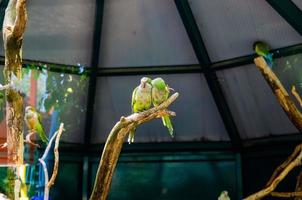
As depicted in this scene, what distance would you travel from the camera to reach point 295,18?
17.9 feet

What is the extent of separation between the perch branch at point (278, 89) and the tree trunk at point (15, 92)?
241 centimetres

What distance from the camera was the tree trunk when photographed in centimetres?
289

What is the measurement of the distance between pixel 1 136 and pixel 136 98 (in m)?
1.28

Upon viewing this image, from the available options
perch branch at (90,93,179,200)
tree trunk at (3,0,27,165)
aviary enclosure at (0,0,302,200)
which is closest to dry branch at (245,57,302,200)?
aviary enclosure at (0,0,302,200)

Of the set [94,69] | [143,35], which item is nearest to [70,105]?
[94,69]

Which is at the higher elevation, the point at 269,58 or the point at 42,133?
the point at 269,58

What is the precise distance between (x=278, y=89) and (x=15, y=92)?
8.92ft

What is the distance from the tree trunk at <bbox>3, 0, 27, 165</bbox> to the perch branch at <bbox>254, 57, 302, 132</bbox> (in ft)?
7.89

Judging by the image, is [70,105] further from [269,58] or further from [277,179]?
[277,179]

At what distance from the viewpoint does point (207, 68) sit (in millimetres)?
6523

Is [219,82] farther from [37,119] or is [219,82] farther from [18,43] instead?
[18,43]

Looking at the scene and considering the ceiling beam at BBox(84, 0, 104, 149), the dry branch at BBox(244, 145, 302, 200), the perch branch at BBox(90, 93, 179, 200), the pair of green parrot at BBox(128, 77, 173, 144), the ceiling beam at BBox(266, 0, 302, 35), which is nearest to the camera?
the perch branch at BBox(90, 93, 179, 200)

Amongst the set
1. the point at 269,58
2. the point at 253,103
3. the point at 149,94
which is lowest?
the point at 149,94

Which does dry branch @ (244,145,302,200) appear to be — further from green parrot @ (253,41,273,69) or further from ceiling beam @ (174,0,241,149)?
ceiling beam @ (174,0,241,149)
